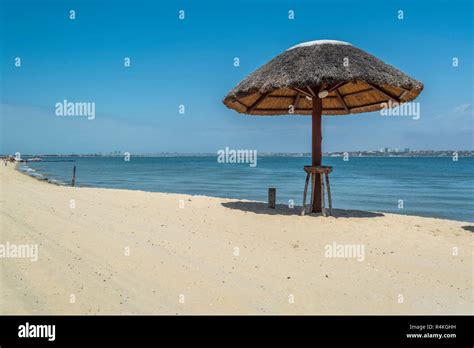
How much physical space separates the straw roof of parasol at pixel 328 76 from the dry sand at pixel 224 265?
3.24 meters

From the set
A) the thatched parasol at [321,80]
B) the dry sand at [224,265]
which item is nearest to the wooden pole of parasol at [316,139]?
the thatched parasol at [321,80]

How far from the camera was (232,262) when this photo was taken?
17.2 ft

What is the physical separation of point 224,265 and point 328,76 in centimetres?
515

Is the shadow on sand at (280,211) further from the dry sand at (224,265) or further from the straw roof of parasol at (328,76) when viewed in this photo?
the straw roof of parasol at (328,76)

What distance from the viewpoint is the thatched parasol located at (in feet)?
27.2

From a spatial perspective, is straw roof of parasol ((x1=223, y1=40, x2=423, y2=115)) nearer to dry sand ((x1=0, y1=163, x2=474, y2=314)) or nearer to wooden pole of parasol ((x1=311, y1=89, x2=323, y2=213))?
wooden pole of parasol ((x1=311, y1=89, x2=323, y2=213))

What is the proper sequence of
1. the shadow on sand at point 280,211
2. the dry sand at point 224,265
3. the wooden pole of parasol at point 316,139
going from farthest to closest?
1. the wooden pole of parasol at point 316,139
2. the shadow on sand at point 280,211
3. the dry sand at point 224,265

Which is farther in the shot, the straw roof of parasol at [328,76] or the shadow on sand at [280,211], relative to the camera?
the shadow on sand at [280,211]

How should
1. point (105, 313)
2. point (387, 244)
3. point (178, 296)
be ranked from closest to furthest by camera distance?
1. point (105, 313)
2. point (178, 296)
3. point (387, 244)

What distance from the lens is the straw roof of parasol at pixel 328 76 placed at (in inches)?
326

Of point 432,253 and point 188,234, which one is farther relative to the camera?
point 188,234

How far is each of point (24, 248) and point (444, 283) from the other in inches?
231
